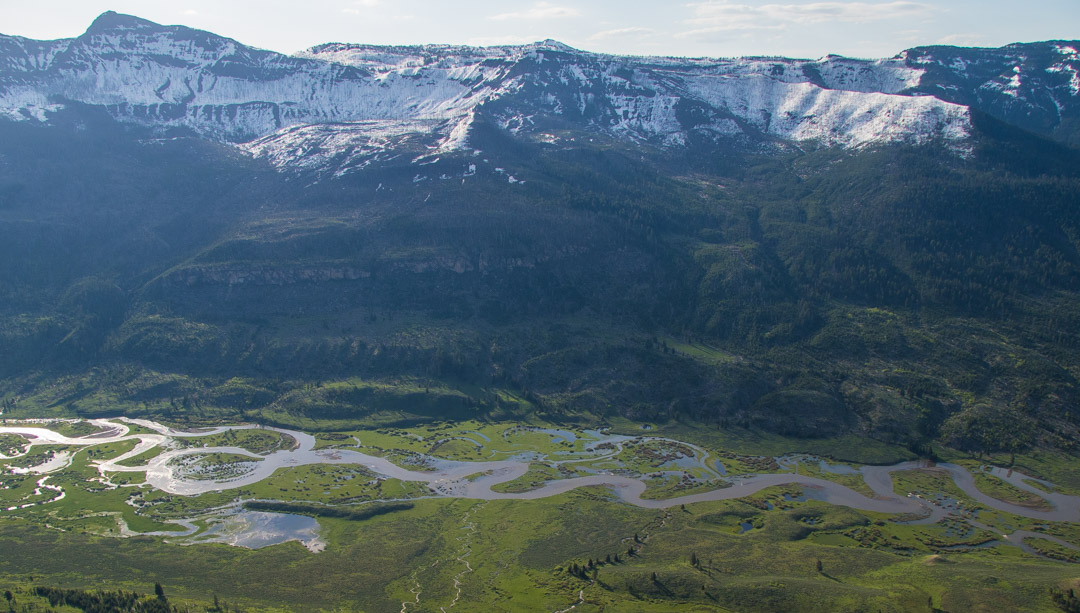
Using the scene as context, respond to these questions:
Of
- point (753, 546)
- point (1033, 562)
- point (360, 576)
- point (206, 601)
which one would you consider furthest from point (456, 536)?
point (1033, 562)

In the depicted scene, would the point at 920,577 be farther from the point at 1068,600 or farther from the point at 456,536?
the point at 456,536

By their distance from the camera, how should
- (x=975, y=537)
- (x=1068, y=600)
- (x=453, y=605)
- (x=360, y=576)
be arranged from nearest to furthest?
(x=1068, y=600)
(x=453, y=605)
(x=360, y=576)
(x=975, y=537)

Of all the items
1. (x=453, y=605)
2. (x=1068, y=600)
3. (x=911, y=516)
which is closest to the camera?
(x=1068, y=600)

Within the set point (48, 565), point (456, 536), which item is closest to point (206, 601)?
point (48, 565)

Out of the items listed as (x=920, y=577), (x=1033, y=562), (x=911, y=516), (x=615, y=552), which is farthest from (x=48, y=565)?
(x=1033, y=562)

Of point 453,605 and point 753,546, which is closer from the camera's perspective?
point 453,605

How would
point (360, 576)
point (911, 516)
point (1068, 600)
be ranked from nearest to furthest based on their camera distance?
point (1068, 600) → point (360, 576) → point (911, 516)

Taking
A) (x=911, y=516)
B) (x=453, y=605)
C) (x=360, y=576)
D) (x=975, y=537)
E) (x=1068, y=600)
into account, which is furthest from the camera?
(x=911, y=516)

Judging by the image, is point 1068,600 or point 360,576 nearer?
point 1068,600

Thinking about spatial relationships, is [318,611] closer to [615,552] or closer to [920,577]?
[615,552]
